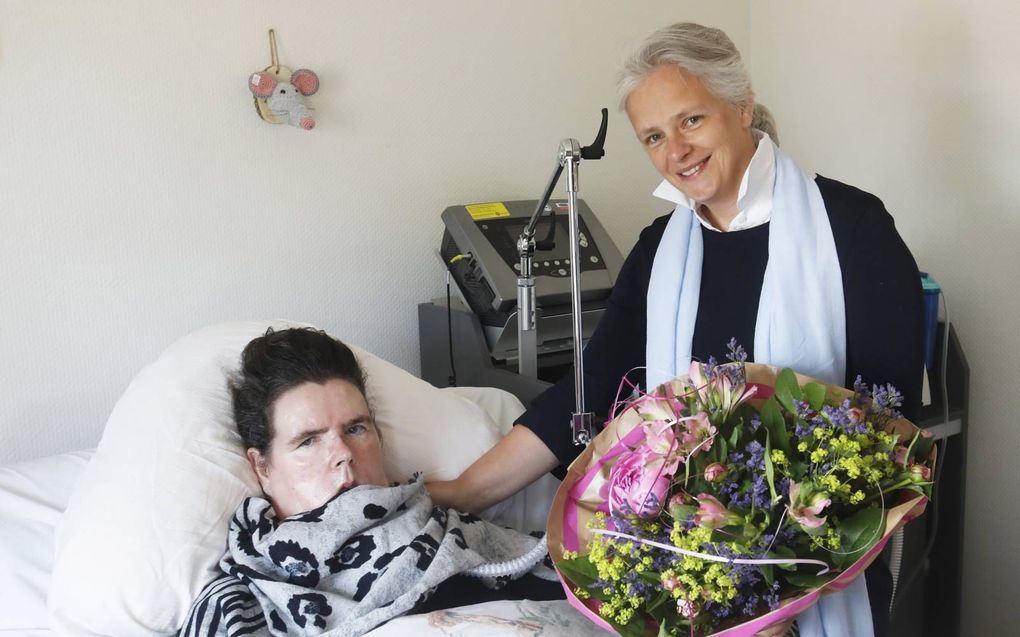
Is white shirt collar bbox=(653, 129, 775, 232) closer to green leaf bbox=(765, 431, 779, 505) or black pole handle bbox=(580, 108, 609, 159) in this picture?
black pole handle bbox=(580, 108, 609, 159)

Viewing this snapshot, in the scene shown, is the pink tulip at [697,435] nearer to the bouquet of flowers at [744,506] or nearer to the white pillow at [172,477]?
the bouquet of flowers at [744,506]

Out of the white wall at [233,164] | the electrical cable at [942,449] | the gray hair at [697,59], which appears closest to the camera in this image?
the gray hair at [697,59]

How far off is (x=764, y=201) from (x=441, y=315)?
892mm

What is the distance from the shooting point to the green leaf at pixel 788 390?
1012 millimetres

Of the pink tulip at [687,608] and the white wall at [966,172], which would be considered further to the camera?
the white wall at [966,172]

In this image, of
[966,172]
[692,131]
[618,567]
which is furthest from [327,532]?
[966,172]

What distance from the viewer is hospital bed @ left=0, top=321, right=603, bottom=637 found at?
1297 millimetres

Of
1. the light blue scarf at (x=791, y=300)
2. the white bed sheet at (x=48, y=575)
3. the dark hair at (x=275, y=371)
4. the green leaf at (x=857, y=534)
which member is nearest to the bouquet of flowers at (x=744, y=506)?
the green leaf at (x=857, y=534)

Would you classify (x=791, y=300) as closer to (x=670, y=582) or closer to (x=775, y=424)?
(x=775, y=424)

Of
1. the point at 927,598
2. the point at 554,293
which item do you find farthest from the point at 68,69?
the point at 927,598

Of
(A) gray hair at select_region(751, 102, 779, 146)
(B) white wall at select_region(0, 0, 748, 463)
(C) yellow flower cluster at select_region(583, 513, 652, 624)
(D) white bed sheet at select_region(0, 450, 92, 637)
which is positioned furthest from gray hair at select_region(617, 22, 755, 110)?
(D) white bed sheet at select_region(0, 450, 92, 637)

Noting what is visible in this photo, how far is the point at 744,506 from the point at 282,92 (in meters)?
1.43

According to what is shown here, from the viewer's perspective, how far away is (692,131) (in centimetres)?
143

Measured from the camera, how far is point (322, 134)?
2.09 meters
